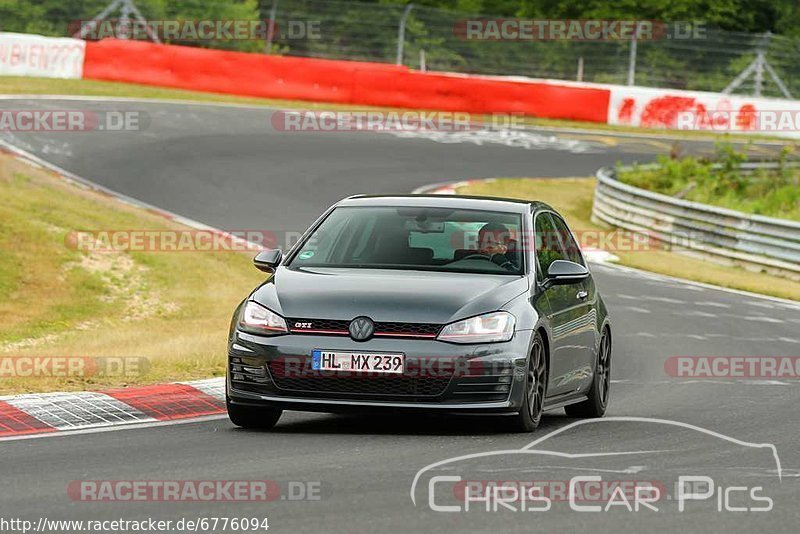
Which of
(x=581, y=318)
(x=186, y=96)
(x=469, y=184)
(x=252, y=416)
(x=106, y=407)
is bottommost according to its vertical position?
(x=469, y=184)

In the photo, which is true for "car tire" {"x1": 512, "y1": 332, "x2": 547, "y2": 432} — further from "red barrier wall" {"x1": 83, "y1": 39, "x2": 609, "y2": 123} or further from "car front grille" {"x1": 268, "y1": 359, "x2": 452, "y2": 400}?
"red barrier wall" {"x1": 83, "y1": 39, "x2": 609, "y2": 123}

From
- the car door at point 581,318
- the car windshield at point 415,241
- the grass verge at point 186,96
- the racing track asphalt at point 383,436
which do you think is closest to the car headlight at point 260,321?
the racing track asphalt at point 383,436

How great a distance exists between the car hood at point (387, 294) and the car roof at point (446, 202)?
2.67ft

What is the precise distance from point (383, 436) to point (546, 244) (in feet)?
6.91

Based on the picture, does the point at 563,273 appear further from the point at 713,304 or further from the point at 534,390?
the point at 713,304

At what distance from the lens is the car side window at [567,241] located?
36.5 ft

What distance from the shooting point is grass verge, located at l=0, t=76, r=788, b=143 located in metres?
36.1

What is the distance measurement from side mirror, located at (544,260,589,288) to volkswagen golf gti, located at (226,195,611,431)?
0.03ft

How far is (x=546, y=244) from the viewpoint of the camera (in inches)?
419

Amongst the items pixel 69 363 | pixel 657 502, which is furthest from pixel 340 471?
pixel 69 363

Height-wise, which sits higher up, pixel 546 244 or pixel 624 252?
pixel 546 244

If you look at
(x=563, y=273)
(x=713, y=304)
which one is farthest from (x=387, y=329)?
(x=713, y=304)

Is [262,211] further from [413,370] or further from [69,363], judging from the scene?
[413,370]

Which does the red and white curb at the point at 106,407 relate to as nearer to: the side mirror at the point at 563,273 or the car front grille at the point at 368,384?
the car front grille at the point at 368,384
